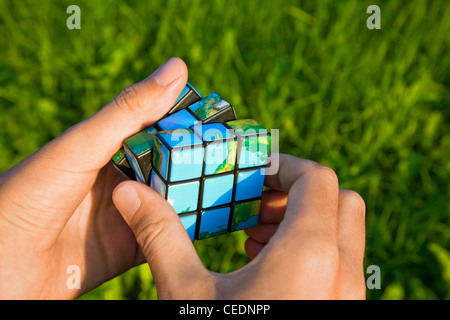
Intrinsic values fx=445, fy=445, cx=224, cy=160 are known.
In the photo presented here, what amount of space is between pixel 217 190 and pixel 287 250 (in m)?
0.41

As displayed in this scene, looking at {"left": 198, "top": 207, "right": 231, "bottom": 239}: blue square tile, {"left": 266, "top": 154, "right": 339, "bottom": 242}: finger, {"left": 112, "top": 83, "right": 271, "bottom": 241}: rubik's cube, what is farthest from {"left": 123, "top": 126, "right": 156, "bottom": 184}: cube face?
{"left": 266, "top": 154, "right": 339, "bottom": 242}: finger

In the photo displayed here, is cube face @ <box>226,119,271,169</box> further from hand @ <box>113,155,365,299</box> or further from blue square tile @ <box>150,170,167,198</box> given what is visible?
blue square tile @ <box>150,170,167,198</box>

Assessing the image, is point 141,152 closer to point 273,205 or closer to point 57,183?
point 57,183

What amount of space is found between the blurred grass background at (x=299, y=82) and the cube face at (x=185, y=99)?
0.77 metres

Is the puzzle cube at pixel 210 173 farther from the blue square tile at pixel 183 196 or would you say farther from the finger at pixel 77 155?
the finger at pixel 77 155

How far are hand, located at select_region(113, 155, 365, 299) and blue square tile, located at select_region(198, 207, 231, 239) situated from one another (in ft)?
0.77

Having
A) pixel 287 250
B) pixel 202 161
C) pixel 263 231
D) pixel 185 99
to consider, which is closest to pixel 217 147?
pixel 202 161

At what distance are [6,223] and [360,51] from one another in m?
2.10

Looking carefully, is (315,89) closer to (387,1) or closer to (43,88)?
(387,1)

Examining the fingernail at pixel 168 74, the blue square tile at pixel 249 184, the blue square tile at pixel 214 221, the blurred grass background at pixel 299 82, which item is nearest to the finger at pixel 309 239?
the blue square tile at pixel 249 184

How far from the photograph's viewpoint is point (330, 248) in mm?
1157

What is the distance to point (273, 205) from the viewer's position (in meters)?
1.71

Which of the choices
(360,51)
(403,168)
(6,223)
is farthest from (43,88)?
(403,168)

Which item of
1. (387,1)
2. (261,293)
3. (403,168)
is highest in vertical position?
(387,1)
